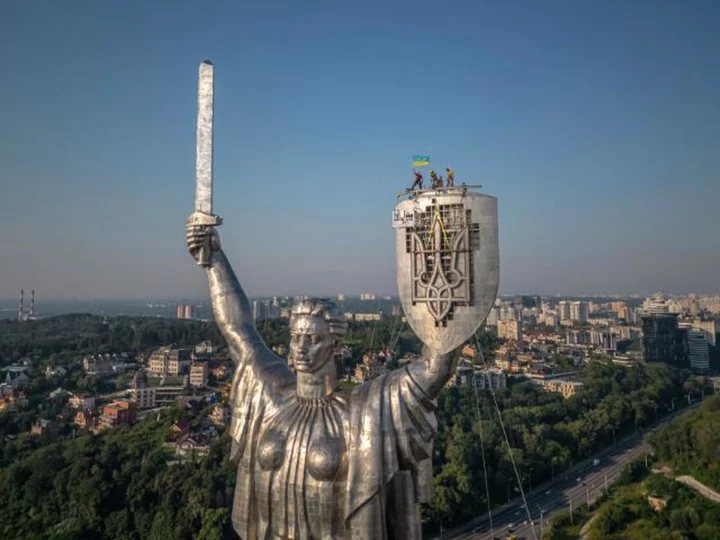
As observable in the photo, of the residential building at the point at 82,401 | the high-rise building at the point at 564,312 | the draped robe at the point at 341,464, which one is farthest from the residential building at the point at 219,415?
the high-rise building at the point at 564,312

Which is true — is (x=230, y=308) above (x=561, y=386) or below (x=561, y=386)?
above

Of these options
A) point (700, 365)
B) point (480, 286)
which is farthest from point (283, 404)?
point (700, 365)

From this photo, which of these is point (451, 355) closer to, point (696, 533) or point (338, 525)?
point (338, 525)

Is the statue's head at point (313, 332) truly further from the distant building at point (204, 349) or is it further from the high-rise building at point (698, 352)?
the high-rise building at point (698, 352)

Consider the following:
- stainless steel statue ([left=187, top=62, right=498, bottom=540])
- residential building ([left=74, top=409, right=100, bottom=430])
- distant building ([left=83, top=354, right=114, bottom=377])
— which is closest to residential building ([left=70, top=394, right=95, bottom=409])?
residential building ([left=74, top=409, right=100, bottom=430])

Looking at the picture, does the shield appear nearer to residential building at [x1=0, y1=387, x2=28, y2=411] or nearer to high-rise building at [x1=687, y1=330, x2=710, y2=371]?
residential building at [x1=0, y1=387, x2=28, y2=411]

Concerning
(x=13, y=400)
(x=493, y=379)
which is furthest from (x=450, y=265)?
(x=13, y=400)

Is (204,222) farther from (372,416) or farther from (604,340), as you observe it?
(604,340)
